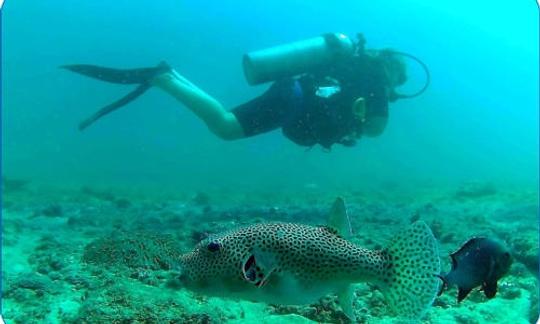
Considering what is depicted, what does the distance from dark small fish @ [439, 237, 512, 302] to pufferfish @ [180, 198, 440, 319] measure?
0.16 meters

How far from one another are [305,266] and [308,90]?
6.81 meters

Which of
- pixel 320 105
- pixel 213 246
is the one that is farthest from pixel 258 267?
pixel 320 105

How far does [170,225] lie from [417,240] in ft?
21.7

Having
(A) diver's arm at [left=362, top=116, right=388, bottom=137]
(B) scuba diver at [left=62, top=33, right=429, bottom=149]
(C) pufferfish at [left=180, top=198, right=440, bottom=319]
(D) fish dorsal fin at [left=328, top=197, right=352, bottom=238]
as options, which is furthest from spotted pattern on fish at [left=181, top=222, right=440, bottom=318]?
(A) diver's arm at [left=362, top=116, right=388, bottom=137]

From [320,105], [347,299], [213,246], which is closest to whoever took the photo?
[213,246]

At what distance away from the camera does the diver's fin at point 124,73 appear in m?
10.3

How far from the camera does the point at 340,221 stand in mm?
3598

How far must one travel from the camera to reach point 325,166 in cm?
3956

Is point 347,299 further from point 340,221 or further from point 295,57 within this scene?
point 295,57

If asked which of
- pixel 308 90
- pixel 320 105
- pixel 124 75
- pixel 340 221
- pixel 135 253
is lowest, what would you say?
pixel 135 253

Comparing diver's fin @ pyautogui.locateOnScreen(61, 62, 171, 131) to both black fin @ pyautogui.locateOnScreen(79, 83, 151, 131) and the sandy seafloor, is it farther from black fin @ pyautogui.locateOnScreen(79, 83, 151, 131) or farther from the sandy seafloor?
the sandy seafloor

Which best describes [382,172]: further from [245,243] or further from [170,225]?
[245,243]

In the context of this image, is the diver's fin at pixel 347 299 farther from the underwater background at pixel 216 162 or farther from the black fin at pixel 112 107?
the black fin at pixel 112 107

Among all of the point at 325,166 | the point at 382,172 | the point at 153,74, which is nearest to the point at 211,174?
the point at 325,166
